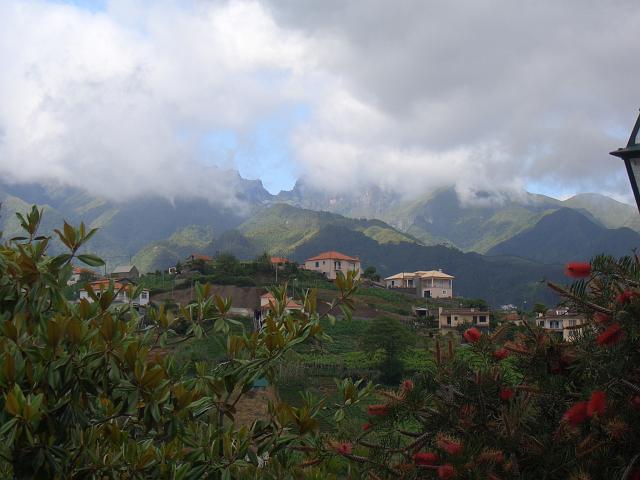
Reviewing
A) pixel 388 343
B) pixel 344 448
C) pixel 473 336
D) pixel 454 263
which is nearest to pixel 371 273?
pixel 388 343

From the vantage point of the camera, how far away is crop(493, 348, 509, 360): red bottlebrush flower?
2.94 meters

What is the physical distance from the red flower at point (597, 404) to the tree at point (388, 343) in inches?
1409

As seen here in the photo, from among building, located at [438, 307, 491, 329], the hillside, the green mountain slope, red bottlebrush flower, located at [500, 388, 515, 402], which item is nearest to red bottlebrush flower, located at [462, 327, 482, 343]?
red bottlebrush flower, located at [500, 388, 515, 402]

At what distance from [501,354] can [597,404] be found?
68 cm

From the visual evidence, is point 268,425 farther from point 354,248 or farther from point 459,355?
point 354,248

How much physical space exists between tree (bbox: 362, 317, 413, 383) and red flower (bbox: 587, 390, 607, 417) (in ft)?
117

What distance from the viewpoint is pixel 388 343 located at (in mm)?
38688

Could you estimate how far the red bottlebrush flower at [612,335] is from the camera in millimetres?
2334

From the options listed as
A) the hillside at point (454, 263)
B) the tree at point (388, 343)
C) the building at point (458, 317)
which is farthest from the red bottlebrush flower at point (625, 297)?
the hillside at point (454, 263)

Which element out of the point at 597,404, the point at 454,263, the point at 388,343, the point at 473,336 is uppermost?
the point at 454,263

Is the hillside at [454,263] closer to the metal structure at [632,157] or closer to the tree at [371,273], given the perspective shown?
the tree at [371,273]

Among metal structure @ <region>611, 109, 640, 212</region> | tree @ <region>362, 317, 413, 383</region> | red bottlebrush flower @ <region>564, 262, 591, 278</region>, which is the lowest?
tree @ <region>362, 317, 413, 383</region>

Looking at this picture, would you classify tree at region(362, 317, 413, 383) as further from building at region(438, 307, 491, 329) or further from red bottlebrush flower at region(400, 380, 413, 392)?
red bottlebrush flower at region(400, 380, 413, 392)

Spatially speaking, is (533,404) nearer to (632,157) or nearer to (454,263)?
(632,157)
